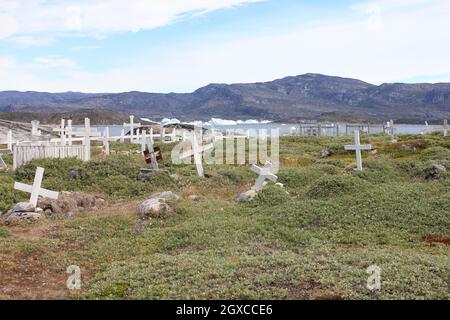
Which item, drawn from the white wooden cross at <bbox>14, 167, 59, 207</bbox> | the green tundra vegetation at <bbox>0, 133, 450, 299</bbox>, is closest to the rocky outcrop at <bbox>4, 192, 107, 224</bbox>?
the white wooden cross at <bbox>14, 167, 59, 207</bbox>

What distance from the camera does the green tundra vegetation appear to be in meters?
9.98

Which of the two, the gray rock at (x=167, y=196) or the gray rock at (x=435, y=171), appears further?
the gray rock at (x=435, y=171)

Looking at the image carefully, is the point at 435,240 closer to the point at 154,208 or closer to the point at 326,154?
the point at 154,208

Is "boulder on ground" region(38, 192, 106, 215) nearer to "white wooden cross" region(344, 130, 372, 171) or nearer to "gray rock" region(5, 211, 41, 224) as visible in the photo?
"gray rock" region(5, 211, 41, 224)

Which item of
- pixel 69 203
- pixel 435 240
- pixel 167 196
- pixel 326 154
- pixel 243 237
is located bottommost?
pixel 435 240

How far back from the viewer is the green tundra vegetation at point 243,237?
9984mm

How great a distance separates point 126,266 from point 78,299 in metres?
2.14

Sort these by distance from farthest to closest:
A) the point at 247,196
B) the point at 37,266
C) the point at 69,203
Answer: the point at 247,196 → the point at 69,203 → the point at 37,266

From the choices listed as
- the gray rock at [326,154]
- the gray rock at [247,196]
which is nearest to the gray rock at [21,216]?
the gray rock at [247,196]

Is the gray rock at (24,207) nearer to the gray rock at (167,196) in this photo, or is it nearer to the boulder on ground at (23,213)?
the boulder on ground at (23,213)

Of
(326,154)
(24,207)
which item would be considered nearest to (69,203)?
(24,207)

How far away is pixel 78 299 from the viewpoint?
9766 mm

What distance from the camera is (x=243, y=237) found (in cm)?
1474
